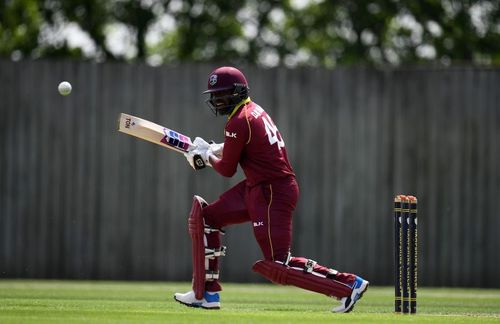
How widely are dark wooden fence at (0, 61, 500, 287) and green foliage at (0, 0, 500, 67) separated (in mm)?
13528

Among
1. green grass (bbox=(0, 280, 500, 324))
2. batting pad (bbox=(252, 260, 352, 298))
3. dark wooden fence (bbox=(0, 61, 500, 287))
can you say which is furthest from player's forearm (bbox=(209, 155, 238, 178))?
dark wooden fence (bbox=(0, 61, 500, 287))

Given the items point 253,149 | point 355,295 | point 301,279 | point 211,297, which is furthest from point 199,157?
point 355,295

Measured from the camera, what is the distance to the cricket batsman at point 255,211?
9.58 m

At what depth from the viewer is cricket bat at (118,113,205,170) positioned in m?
10.2

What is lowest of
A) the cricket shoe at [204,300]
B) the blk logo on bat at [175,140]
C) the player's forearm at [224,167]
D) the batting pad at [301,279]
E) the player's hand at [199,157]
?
the cricket shoe at [204,300]

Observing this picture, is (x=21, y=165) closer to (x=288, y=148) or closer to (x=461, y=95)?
(x=288, y=148)

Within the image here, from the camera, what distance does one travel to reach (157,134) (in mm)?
10320

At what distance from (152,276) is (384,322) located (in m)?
8.41

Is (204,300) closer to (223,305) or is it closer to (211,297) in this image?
(211,297)

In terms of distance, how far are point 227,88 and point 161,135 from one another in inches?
31.6

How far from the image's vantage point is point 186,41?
3158 centimetres

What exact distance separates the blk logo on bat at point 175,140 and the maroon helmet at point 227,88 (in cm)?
46

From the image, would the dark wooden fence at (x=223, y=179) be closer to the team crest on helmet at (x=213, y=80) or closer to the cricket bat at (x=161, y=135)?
the cricket bat at (x=161, y=135)

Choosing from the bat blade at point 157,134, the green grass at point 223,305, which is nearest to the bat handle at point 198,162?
the bat blade at point 157,134
